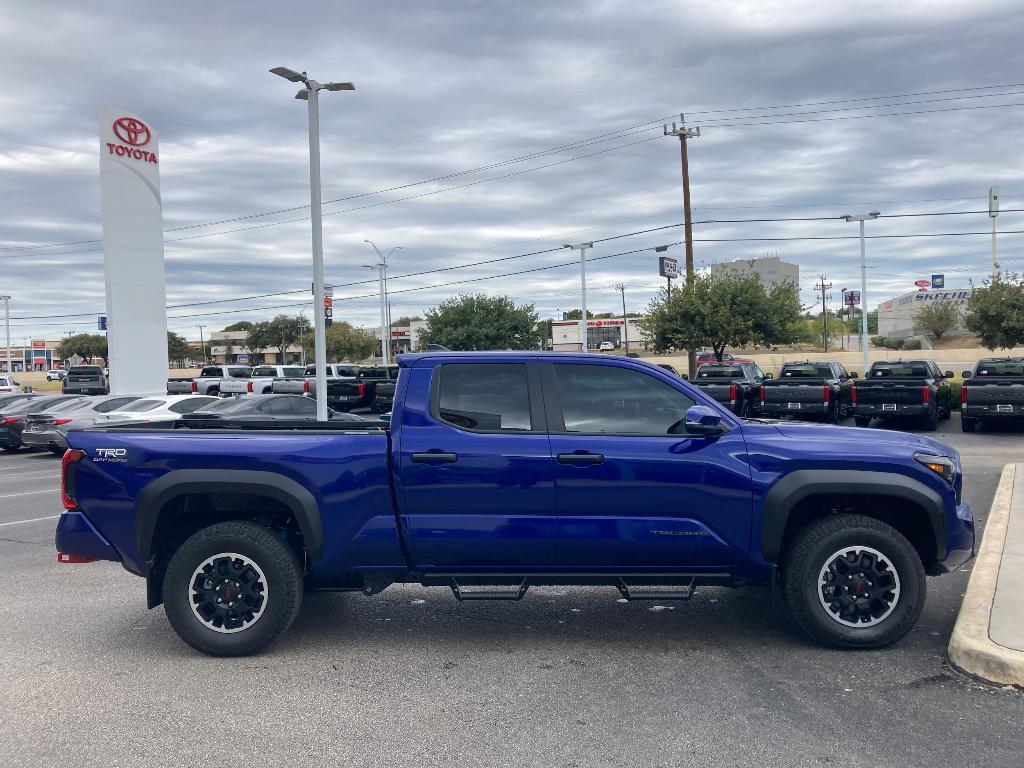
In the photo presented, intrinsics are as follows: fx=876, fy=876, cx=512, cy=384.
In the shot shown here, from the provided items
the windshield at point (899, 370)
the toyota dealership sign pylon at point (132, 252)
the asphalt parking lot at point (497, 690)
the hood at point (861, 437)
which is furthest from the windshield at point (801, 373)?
the toyota dealership sign pylon at point (132, 252)

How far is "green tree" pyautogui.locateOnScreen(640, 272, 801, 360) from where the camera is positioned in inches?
1481

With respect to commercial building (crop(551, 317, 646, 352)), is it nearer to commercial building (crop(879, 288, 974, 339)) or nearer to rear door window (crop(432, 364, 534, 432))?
commercial building (crop(879, 288, 974, 339))

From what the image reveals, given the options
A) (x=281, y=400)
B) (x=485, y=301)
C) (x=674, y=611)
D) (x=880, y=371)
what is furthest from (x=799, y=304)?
(x=674, y=611)

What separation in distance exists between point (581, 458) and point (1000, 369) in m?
19.3

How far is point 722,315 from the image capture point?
122ft

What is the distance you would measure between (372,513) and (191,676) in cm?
143

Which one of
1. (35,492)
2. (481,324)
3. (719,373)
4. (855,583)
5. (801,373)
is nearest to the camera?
(855,583)

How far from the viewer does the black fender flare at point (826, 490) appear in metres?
5.36

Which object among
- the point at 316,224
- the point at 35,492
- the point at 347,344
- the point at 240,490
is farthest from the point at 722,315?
the point at 347,344

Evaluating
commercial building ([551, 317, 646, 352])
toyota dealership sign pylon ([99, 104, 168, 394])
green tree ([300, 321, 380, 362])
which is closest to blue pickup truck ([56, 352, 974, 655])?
toyota dealership sign pylon ([99, 104, 168, 394])

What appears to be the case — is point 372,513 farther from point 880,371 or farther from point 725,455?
point 880,371

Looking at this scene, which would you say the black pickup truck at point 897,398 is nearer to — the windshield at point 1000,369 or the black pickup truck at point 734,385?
the windshield at point 1000,369

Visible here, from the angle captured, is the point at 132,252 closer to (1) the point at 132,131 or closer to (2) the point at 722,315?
(1) the point at 132,131

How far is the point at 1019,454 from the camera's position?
653 inches
